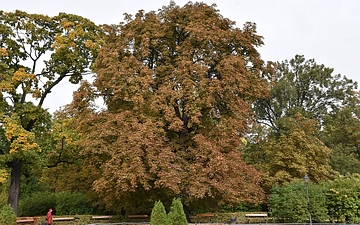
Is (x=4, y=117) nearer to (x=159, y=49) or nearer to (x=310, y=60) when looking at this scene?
(x=159, y=49)

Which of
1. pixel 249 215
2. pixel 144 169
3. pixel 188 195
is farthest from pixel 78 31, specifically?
pixel 249 215

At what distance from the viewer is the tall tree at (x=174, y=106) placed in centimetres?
1520

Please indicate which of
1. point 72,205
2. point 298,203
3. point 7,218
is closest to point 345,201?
point 298,203

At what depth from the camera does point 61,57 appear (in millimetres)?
20484

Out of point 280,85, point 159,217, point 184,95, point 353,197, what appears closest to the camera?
point 159,217

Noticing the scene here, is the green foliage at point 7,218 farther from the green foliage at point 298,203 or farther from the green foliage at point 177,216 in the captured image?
the green foliage at point 298,203

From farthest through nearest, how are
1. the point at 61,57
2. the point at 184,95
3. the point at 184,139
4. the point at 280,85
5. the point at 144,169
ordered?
the point at 280,85 < the point at 61,57 < the point at 184,139 < the point at 184,95 < the point at 144,169

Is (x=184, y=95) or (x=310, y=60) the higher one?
(x=310, y=60)

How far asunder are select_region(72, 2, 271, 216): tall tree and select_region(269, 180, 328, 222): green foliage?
88.9 inches

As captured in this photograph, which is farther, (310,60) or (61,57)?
(310,60)

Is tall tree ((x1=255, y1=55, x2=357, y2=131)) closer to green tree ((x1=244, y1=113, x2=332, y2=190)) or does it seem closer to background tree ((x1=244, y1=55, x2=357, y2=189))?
background tree ((x1=244, y1=55, x2=357, y2=189))

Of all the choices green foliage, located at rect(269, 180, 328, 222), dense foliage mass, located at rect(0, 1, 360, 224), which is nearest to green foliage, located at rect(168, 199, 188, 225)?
dense foliage mass, located at rect(0, 1, 360, 224)

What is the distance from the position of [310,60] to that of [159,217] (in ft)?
80.5

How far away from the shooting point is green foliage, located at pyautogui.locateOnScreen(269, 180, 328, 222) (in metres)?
18.6
